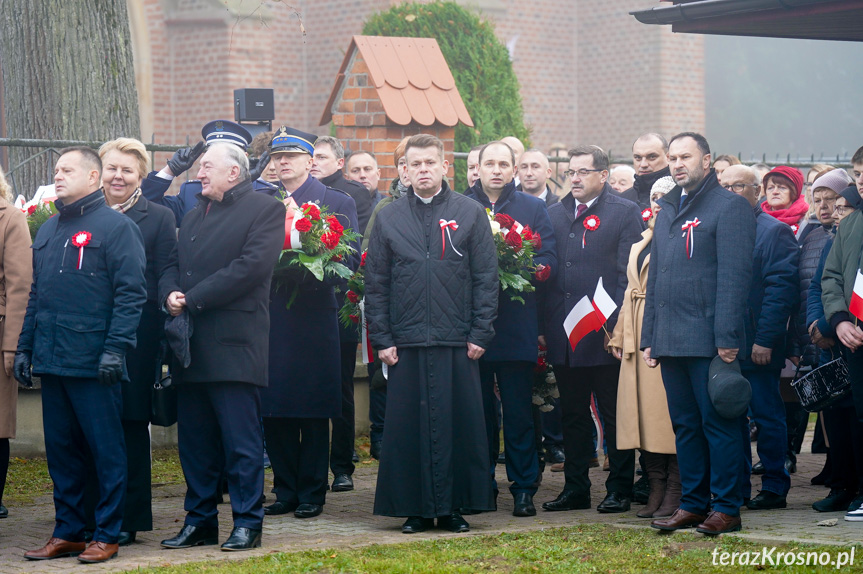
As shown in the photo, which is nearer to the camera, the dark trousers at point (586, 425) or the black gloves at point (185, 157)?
the black gloves at point (185, 157)

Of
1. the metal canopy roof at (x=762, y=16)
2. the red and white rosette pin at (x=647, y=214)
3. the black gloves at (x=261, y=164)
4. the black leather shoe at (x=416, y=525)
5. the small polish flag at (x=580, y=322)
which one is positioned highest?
the metal canopy roof at (x=762, y=16)

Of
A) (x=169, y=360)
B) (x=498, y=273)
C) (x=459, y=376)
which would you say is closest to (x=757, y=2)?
(x=498, y=273)

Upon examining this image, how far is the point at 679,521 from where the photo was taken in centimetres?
638

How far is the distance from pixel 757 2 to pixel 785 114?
20.8 meters

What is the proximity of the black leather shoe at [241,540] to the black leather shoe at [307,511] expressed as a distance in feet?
3.09

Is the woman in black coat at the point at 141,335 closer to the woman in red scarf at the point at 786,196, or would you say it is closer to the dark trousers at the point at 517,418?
the dark trousers at the point at 517,418

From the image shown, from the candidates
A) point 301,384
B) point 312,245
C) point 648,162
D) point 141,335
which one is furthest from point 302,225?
point 648,162

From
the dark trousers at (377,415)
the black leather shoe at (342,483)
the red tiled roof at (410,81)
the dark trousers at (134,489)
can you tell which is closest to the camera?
the dark trousers at (134,489)

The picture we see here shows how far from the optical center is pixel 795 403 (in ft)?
28.9

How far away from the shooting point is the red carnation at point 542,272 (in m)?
7.23

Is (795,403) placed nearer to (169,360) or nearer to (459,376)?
(459,376)

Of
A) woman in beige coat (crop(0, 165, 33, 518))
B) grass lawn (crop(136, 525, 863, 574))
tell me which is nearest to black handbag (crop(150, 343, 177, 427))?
woman in beige coat (crop(0, 165, 33, 518))

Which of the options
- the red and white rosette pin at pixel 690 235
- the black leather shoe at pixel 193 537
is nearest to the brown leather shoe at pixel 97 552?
the black leather shoe at pixel 193 537

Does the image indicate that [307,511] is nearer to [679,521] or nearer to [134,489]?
[134,489]
